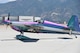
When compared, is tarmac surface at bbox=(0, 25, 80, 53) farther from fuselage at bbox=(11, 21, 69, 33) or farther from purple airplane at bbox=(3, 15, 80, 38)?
fuselage at bbox=(11, 21, 69, 33)

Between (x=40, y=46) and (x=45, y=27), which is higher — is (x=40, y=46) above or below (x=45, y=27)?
below

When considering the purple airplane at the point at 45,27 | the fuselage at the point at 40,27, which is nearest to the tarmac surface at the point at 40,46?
the purple airplane at the point at 45,27

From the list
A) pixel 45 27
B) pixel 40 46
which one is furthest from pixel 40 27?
pixel 40 46

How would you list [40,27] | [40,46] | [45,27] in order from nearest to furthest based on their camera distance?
[40,46]
[40,27]
[45,27]

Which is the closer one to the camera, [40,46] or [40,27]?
[40,46]

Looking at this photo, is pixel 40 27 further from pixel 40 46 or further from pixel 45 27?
pixel 40 46

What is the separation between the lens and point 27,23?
25781mm

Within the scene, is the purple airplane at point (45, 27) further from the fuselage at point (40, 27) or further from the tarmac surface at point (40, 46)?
the tarmac surface at point (40, 46)

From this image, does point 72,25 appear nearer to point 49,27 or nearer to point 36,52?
point 49,27

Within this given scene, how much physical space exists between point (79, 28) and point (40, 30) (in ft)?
15.4

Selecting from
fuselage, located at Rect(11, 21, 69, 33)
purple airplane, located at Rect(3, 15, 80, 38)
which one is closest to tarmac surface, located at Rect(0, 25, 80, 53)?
purple airplane, located at Rect(3, 15, 80, 38)

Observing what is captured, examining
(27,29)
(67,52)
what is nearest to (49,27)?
(27,29)

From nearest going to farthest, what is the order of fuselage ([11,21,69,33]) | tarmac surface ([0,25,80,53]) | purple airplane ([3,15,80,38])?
tarmac surface ([0,25,80,53]), fuselage ([11,21,69,33]), purple airplane ([3,15,80,38])

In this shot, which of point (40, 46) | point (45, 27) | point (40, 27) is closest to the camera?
point (40, 46)
